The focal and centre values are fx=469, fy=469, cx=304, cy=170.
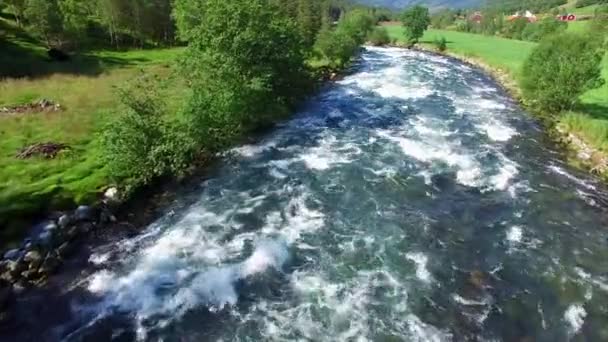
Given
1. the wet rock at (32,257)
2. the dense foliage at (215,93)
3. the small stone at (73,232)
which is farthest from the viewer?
the dense foliage at (215,93)

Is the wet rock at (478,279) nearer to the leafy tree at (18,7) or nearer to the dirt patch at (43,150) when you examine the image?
the dirt patch at (43,150)

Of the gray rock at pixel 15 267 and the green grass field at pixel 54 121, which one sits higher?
the green grass field at pixel 54 121

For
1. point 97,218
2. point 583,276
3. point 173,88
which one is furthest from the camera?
point 173,88

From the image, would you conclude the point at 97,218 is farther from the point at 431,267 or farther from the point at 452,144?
the point at 452,144

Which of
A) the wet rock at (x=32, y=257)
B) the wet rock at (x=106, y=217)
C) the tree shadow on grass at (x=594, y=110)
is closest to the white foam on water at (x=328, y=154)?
the wet rock at (x=106, y=217)

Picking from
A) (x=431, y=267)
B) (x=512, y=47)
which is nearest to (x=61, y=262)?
(x=431, y=267)

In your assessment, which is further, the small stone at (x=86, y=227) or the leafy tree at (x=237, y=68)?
the leafy tree at (x=237, y=68)

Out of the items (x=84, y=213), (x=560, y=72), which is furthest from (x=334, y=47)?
(x=84, y=213)
